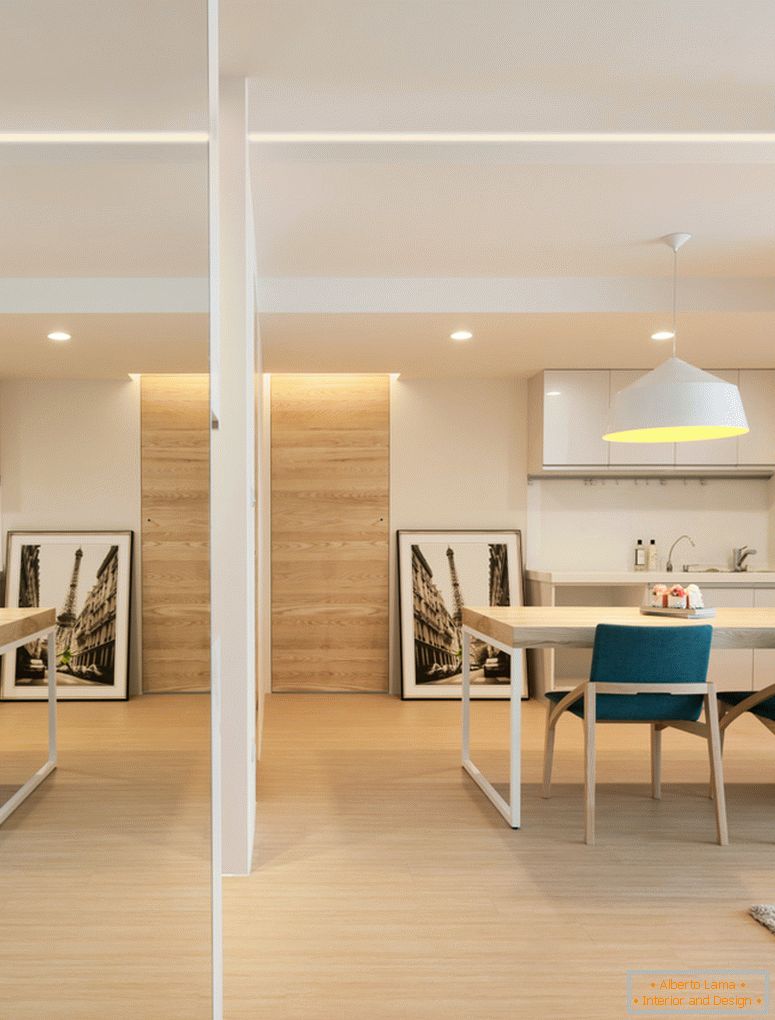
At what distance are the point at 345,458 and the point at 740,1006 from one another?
4.81 metres

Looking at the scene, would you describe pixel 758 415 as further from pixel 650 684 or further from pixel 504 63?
pixel 504 63

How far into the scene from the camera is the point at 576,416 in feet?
20.0

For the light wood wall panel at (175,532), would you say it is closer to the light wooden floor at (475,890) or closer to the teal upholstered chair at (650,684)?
the light wooden floor at (475,890)

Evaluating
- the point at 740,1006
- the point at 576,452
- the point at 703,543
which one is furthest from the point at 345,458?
the point at 740,1006

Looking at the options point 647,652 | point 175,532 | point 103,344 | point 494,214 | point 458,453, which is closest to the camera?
point 175,532

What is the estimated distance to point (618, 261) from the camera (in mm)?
4395

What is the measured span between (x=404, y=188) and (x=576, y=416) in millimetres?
2961

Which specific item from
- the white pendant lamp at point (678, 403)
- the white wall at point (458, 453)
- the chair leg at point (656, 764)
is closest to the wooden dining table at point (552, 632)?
the chair leg at point (656, 764)

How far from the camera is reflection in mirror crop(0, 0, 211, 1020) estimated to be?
44cm

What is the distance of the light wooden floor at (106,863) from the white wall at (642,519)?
5.76m

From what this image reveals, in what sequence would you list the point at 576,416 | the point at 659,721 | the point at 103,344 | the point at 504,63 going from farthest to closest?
1. the point at 576,416
2. the point at 659,721
3. the point at 504,63
4. the point at 103,344

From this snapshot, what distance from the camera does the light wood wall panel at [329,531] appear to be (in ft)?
21.2

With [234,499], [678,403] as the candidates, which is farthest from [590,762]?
[234,499]

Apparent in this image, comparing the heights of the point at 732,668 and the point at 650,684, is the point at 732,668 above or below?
below
